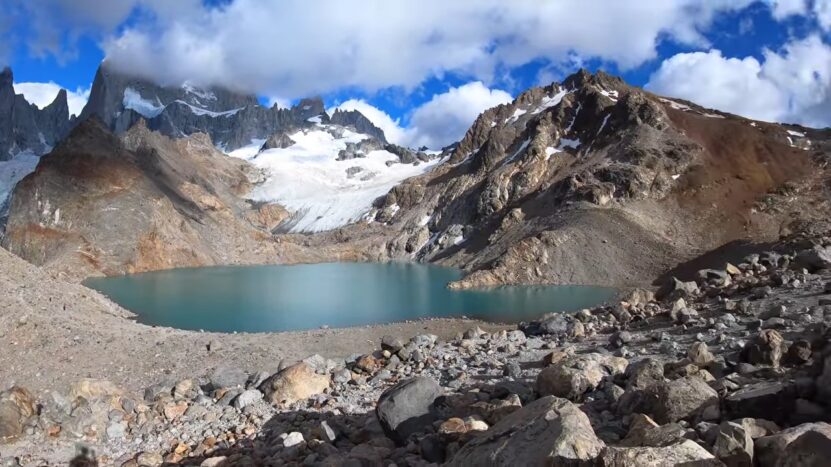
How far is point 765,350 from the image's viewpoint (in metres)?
10.8

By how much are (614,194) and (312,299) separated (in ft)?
171

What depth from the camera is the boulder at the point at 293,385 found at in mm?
15805

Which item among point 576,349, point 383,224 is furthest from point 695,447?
point 383,224

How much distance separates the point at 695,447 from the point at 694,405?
8.19ft

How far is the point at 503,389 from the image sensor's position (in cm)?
1231

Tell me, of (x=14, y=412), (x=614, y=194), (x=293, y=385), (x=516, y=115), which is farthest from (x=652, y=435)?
(x=516, y=115)

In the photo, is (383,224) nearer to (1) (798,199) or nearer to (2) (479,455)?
(1) (798,199)

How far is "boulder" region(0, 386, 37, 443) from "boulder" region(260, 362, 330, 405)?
19.9 ft

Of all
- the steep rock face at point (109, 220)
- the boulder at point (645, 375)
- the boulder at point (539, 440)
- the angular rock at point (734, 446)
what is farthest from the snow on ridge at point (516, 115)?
the angular rock at point (734, 446)

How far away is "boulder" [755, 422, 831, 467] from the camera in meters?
5.39

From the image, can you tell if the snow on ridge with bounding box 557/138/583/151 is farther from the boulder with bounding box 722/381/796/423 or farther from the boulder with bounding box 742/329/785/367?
the boulder with bounding box 722/381/796/423

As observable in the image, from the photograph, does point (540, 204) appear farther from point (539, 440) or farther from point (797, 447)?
point (797, 447)

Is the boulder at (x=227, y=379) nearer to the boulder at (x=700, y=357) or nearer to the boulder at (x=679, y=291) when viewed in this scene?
the boulder at (x=700, y=357)

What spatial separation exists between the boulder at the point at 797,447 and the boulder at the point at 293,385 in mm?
12281
